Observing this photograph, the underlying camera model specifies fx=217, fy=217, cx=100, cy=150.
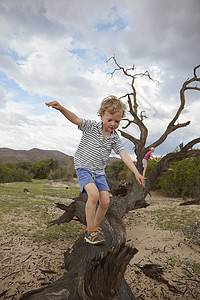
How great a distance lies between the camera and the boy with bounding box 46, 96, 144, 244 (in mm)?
2594

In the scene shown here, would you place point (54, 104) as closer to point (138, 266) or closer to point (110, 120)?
point (110, 120)

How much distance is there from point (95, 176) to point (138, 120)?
5.64 metres

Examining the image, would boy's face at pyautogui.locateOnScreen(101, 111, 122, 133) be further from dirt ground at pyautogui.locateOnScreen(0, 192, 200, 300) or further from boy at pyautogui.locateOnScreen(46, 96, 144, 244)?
dirt ground at pyautogui.locateOnScreen(0, 192, 200, 300)

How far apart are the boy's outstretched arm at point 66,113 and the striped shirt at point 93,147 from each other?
0.09 m

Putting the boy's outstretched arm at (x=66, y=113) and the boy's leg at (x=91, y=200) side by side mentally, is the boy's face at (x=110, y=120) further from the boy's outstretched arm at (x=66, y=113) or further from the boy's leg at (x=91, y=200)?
the boy's leg at (x=91, y=200)

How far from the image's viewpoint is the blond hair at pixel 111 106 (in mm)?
2617

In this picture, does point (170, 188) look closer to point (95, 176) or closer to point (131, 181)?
point (131, 181)

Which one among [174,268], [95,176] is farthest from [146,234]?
[95,176]

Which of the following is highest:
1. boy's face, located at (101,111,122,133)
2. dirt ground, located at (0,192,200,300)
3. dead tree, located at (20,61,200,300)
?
boy's face, located at (101,111,122,133)

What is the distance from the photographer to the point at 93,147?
9.07 ft

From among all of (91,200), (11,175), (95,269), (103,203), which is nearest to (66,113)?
(91,200)

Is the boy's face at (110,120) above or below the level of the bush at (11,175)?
above

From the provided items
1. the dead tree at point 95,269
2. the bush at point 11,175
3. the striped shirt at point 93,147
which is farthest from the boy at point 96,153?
the bush at point 11,175

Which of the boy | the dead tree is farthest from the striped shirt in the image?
the dead tree
